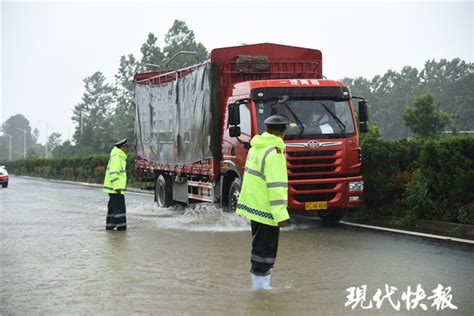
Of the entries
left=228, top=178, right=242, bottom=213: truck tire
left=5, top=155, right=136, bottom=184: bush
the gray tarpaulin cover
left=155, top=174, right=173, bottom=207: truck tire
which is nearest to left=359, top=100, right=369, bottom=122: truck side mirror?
left=228, top=178, right=242, bottom=213: truck tire

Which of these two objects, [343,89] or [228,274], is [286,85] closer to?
[343,89]

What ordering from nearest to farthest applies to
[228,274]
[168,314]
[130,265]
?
[168,314], [228,274], [130,265]

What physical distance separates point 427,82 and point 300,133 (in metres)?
122

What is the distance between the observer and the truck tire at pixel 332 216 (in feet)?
50.9

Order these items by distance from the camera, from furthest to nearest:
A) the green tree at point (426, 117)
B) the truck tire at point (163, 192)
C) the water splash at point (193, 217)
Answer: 1. the green tree at point (426, 117)
2. the truck tire at point (163, 192)
3. the water splash at point (193, 217)

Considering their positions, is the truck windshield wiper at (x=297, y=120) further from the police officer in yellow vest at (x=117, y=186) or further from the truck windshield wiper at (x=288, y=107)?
the police officer in yellow vest at (x=117, y=186)

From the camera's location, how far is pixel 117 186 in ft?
49.5

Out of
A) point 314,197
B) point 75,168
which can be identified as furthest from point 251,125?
point 75,168

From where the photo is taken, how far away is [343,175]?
47.6ft

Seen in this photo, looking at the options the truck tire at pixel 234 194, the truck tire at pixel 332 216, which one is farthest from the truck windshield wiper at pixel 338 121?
the truck tire at pixel 234 194

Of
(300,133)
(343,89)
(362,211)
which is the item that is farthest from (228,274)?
(362,211)

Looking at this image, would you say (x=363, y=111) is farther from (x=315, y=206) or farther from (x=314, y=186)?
(x=315, y=206)

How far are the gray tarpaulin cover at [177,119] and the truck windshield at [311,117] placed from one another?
2031 mm

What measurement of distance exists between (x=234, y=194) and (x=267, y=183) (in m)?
7.61
